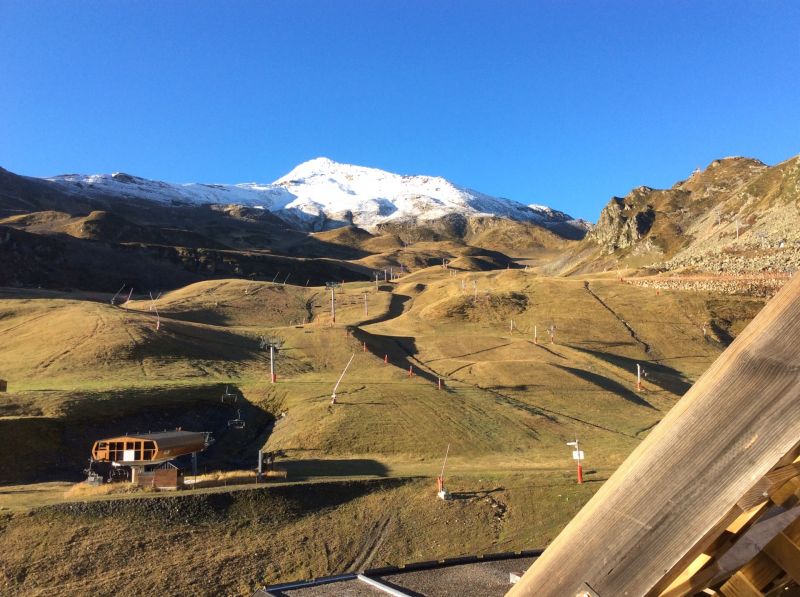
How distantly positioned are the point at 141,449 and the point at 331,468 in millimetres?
10136

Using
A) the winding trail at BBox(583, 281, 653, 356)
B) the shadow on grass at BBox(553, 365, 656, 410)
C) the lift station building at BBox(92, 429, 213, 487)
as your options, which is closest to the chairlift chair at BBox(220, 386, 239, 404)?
the lift station building at BBox(92, 429, 213, 487)

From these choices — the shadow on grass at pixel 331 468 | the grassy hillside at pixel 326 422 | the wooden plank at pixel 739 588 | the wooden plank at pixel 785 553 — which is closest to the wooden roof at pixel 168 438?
the grassy hillside at pixel 326 422

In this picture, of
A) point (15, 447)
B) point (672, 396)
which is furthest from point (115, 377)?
point (672, 396)

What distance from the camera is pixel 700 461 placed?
7.06ft

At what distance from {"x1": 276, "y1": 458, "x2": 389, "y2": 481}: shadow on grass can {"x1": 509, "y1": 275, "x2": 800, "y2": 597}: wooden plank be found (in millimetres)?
29286

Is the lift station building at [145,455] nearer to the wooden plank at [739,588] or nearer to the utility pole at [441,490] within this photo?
the utility pole at [441,490]

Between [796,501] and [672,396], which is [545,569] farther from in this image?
[672,396]

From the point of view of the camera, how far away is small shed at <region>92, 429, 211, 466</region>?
2775cm

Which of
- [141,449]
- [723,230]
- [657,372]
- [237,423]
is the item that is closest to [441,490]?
[141,449]

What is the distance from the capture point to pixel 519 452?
36750 mm

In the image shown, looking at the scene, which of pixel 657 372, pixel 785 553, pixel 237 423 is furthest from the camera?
pixel 657 372

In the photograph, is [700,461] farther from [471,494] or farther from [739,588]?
[471,494]

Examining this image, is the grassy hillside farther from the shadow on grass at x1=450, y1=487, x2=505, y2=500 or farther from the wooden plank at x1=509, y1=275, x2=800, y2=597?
the wooden plank at x1=509, y1=275, x2=800, y2=597

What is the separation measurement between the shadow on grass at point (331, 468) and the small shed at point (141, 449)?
5.93m
